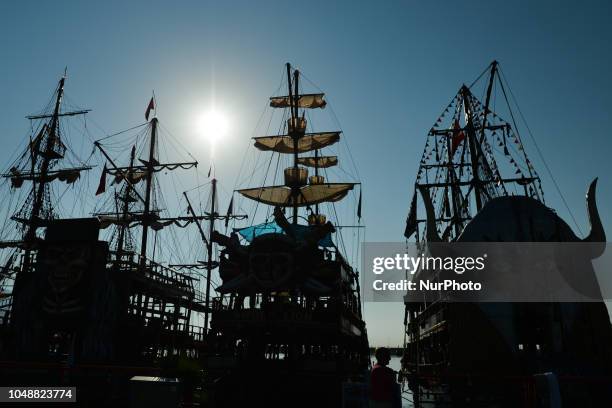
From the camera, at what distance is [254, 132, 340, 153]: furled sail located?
44.1 meters

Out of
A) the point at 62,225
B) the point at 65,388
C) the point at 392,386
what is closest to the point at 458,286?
the point at 392,386

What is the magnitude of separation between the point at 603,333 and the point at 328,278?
1268 cm

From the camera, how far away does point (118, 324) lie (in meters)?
26.7

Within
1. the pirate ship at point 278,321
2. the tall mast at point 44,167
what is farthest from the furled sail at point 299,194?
the tall mast at point 44,167

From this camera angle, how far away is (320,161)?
188 ft

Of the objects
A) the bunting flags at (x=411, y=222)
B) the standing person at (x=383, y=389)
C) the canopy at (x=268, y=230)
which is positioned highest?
the bunting flags at (x=411, y=222)

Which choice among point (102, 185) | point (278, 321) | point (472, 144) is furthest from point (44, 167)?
point (472, 144)

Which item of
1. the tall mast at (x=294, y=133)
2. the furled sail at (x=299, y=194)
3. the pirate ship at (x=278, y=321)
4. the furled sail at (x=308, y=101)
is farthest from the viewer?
the furled sail at (x=308, y=101)

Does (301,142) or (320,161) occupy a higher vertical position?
(320,161)

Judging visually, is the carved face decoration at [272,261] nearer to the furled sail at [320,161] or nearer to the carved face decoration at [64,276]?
the carved face decoration at [64,276]

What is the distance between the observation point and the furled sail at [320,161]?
55906mm

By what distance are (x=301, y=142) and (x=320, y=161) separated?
12515 millimetres

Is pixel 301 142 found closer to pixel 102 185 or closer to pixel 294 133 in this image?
pixel 294 133

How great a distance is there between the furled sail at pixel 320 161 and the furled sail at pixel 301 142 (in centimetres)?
1085
